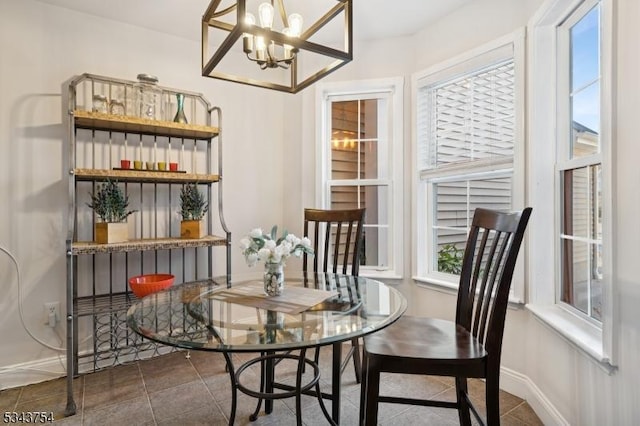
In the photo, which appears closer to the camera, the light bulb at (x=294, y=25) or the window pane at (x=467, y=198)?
the light bulb at (x=294, y=25)

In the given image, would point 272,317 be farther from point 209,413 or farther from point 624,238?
point 624,238

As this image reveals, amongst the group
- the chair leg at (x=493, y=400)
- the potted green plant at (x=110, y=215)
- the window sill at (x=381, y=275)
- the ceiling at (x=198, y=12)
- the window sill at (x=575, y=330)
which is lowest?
the chair leg at (x=493, y=400)

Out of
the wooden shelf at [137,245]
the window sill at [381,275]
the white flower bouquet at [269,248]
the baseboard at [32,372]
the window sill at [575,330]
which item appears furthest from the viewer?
the window sill at [381,275]

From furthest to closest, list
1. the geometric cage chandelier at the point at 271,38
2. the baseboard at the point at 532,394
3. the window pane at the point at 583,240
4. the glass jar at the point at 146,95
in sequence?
the glass jar at the point at 146,95 < the baseboard at the point at 532,394 < the window pane at the point at 583,240 < the geometric cage chandelier at the point at 271,38

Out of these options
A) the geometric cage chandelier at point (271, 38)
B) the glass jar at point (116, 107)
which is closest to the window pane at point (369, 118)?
the geometric cage chandelier at point (271, 38)

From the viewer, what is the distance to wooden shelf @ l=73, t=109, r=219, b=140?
7.57ft

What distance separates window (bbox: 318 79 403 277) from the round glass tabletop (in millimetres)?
1176

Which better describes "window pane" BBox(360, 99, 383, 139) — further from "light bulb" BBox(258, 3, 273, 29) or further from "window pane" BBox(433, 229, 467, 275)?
"light bulb" BBox(258, 3, 273, 29)

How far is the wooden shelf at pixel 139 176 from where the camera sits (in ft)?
7.50

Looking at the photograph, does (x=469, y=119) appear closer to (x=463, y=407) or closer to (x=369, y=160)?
(x=369, y=160)

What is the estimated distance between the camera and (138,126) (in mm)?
2541

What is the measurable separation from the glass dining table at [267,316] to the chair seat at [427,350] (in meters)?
0.16

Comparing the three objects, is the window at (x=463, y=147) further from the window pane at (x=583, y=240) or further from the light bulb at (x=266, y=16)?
the light bulb at (x=266, y=16)

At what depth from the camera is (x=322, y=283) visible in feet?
6.39
